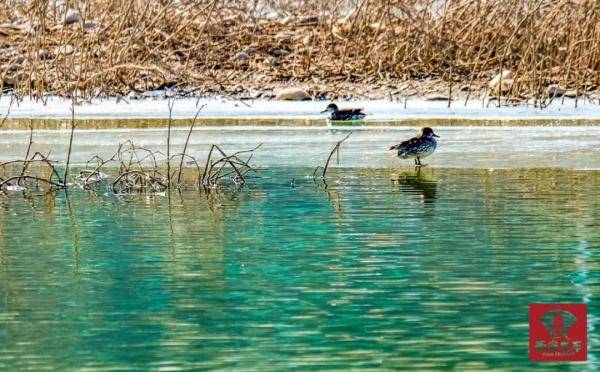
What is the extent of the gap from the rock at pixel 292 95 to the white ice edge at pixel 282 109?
193 millimetres

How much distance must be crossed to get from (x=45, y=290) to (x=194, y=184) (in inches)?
175

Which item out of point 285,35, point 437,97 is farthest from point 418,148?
point 285,35

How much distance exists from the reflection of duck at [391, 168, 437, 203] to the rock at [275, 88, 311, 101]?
7.10 metres

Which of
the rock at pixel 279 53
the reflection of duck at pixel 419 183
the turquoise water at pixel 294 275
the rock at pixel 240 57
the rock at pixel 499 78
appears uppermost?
the rock at pixel 279 53

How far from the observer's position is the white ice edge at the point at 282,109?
16.7 meters

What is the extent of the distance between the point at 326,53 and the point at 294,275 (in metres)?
14.0

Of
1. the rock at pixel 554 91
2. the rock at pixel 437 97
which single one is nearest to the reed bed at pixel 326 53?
the rock at pixel 554 91

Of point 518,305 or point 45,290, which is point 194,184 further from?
point 518,305

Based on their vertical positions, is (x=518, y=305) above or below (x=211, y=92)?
below

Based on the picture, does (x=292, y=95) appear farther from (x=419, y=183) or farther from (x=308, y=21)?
(x=419, y=183)

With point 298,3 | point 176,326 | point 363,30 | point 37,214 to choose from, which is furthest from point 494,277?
point 298,3

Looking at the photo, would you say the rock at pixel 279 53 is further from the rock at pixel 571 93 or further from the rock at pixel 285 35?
the rock at pixel 571 93

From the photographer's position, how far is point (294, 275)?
681cm

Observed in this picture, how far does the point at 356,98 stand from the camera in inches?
754
